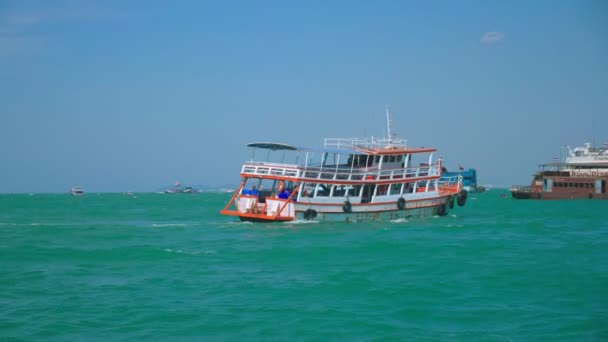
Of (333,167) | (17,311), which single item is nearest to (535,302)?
(17,311)

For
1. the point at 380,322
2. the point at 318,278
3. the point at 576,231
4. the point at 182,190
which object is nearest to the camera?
the point at 380,322

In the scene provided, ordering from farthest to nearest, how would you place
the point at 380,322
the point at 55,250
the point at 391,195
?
the point at 391,195, the point at 55,250, the point at 380,322

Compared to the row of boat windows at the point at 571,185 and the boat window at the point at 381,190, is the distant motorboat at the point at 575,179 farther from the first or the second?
the boat window at the point at 381,190

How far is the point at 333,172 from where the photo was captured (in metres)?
36.2

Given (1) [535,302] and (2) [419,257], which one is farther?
(2) [419,257]

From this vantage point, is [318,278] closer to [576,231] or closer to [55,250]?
[55,250]

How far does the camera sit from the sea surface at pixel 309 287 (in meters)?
14.0

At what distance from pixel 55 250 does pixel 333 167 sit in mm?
17343

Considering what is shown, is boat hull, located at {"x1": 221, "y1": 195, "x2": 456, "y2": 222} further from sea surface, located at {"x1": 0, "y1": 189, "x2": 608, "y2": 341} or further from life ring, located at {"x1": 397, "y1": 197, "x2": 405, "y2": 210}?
sea surface, located at {"x1": 0, "y1": 189, "x2": 608, "y2": 341}

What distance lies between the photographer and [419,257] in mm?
23531

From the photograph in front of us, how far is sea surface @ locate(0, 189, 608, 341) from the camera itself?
14016mm

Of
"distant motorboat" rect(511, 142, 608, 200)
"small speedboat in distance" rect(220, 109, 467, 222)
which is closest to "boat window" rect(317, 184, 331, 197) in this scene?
"small speedboat in distance" rect(220, 109, 467, 222)

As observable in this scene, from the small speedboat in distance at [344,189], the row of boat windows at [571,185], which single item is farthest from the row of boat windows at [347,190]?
Answer: the row of boat windows at [571,185]

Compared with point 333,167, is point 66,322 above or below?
below
